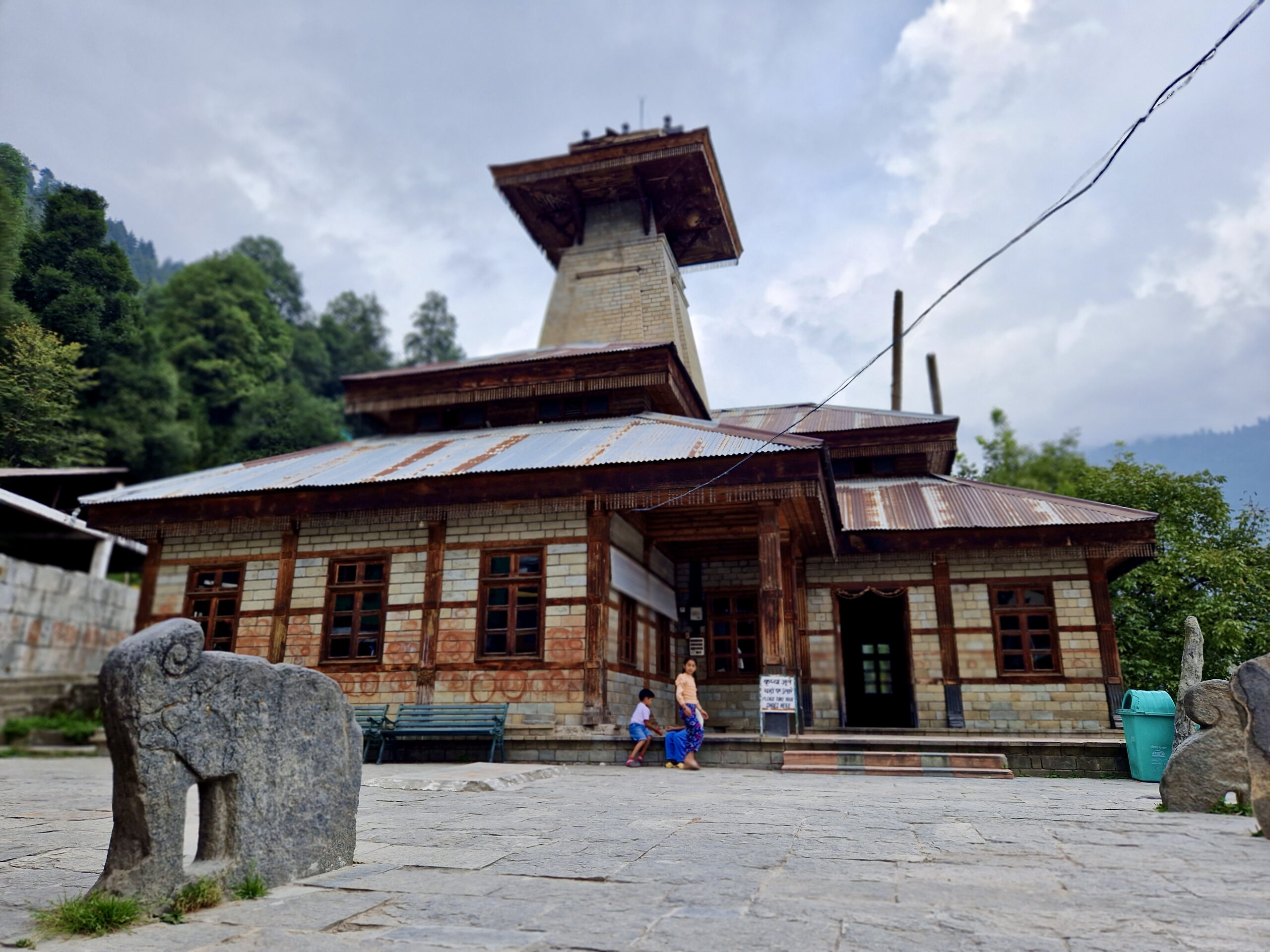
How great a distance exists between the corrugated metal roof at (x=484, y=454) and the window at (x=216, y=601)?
4.86ft

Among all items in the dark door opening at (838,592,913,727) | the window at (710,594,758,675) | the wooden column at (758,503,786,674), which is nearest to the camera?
the wooden column at (758,503,786,674)

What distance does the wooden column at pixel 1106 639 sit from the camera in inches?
504

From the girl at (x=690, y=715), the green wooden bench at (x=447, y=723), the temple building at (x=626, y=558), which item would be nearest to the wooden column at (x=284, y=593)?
the temple building at (x=626, y=558)

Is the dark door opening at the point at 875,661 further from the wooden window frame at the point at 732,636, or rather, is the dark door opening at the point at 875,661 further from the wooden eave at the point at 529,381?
the wooden eave at the point at 529,381

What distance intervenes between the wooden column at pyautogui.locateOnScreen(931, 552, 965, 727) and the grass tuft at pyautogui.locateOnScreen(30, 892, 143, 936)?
41.2 ft

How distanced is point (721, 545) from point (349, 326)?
4123 centimetres

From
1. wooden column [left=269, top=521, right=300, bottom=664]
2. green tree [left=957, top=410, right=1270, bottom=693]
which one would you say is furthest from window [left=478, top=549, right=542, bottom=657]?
green tree [left=957, top=410, right=1270, bottom=693]

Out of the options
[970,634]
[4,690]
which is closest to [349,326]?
[4,690]

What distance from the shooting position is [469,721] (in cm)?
1102

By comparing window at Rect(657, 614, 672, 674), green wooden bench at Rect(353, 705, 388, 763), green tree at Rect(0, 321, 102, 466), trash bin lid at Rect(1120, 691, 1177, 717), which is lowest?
green wooden bench at Rect(353, 705, 388, 763)

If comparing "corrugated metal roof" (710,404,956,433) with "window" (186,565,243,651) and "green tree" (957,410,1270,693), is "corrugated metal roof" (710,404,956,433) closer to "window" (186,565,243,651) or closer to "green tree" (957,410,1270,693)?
"green tree" (957,410,1270,693)

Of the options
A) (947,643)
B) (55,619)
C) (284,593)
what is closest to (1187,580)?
(947,643)

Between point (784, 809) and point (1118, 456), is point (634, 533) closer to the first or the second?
point (784, 809)

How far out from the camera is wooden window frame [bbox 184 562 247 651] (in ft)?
42.9
